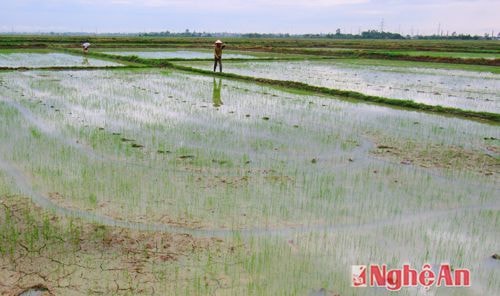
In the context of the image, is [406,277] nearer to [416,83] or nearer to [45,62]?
[416,83]

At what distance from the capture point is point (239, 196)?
423cm

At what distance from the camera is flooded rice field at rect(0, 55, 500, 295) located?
2936 mm

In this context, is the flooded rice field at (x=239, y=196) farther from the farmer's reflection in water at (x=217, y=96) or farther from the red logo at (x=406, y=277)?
the farmer's reflection in water at (x=217, y=96)

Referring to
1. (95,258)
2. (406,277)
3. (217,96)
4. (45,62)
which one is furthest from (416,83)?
(45,62)

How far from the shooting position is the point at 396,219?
12.6ft

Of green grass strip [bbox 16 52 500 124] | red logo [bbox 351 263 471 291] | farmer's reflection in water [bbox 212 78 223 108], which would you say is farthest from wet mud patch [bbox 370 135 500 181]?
farmer's reflection in water [bbox 212 78 223 108]

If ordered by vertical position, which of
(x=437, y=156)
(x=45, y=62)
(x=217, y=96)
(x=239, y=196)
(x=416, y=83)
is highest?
(x=45, y=62)

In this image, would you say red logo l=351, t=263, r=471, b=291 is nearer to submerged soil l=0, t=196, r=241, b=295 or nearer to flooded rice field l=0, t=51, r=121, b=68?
submerged soil l=0, t=196, r=241, b=295

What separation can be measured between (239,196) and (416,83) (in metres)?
10.8

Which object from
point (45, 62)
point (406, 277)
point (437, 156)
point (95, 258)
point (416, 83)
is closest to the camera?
point (406, 277)

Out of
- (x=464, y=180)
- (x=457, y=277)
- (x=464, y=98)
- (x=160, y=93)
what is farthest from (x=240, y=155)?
(x=464, y=98)

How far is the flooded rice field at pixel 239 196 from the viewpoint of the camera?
2936 mm

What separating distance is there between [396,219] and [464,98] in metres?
7.95

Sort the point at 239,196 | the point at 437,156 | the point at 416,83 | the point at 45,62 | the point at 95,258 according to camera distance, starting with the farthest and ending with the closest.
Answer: the point at 45,62
the point at 416,83
the point at 437,156
the point at 239,196
the point at 95,258
